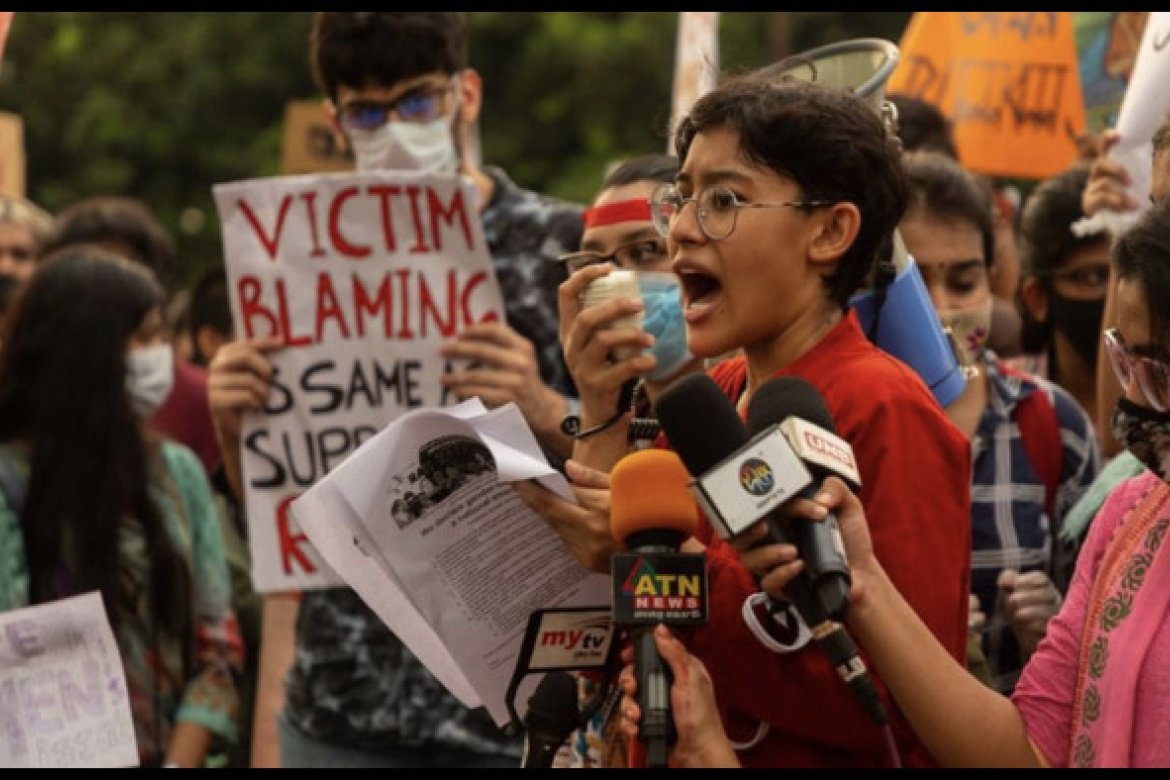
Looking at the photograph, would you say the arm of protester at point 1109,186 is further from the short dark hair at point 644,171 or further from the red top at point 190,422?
the red top at point 190,422

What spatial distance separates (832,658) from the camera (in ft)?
10.4

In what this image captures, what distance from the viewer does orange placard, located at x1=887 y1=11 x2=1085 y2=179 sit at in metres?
7.91

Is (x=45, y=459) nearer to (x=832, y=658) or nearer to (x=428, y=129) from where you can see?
(x=428, y=129)

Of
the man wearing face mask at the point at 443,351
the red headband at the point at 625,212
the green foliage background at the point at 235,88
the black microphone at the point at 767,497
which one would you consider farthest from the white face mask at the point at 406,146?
the green foliage background at the point at 235,88

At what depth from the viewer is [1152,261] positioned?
11.9ft

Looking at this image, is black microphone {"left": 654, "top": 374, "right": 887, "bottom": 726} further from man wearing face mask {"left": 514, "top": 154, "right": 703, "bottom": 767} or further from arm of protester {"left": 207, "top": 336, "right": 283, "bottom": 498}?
arm of protester {"left": 207, "top": 336, "right": 283, "bottom": 498}

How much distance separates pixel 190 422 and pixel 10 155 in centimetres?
171

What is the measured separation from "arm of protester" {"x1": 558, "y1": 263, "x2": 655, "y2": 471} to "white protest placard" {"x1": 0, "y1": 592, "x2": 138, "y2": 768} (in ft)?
3.49

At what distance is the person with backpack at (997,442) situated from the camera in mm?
5160

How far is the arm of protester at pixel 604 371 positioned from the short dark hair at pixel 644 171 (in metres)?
1.06

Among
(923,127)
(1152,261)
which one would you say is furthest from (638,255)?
(1152,261)

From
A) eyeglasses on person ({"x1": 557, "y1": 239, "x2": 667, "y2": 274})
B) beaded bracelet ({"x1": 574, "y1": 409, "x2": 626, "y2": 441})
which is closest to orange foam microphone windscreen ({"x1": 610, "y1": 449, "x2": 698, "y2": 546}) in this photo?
beaded bracelet ({"x1": 574, "y1": 409, "x2": 626, "y2": 441})

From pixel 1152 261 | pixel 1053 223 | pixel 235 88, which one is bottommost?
pixel 235 88

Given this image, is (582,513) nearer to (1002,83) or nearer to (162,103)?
(1002,83)
